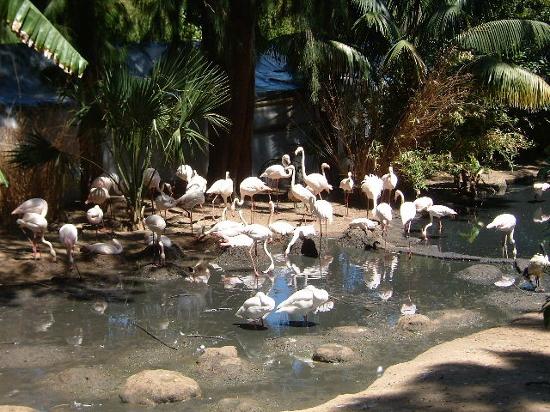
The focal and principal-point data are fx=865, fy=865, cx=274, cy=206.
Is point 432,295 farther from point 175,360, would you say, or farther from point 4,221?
point 4,221

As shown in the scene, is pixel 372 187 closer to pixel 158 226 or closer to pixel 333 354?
pixel 158 226

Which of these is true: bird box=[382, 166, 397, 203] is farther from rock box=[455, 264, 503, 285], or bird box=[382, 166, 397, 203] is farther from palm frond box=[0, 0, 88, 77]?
palm frond box=[0, 0, 88, 77]

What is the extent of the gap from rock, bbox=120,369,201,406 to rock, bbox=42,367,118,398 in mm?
251

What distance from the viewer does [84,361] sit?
7.97 meters

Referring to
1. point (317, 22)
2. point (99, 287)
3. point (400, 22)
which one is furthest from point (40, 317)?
point (400, 22)

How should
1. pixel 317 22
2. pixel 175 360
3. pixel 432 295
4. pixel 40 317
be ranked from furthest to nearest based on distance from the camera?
pixel 317 22
pixel 432 295
pixel 40 317
pixel 175 360

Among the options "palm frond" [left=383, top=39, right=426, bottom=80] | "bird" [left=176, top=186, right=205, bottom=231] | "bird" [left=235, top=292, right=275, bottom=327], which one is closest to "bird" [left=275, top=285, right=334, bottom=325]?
"bird" [left=235, top=292, right=275, bottom=327]

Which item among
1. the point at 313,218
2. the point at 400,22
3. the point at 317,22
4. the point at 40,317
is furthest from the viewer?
the point at 400,22

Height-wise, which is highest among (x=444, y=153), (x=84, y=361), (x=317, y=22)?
(x=317, y=22)

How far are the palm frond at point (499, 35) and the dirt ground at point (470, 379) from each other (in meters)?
10.0

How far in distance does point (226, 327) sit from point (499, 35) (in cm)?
1065

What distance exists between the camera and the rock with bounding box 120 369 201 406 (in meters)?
6.87

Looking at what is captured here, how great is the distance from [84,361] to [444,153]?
10504 mm

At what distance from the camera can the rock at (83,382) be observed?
7152 mm
